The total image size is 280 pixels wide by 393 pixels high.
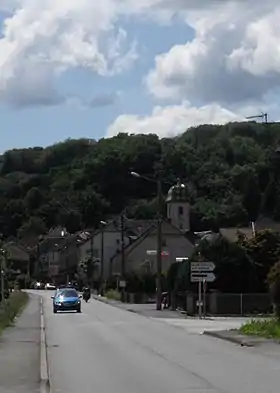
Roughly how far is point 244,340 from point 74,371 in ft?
34.4

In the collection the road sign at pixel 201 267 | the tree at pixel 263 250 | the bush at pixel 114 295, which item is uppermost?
the tree at pixel 263 250

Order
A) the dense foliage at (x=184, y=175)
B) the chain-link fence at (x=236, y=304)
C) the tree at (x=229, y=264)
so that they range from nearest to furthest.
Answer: the chain-link fence at (x=236, y=304) → the tree at (x=229, y=264) → the dense foliage at (x=184, y=175)

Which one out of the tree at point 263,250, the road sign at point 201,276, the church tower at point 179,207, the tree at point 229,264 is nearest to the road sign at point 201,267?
the road sign at point 201,276

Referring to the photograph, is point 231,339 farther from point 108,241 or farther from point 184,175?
point 108,241

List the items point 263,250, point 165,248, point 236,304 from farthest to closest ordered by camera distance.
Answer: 1. point 165,248
2. point 263,250
3. point 236,304

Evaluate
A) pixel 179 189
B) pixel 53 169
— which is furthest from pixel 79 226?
pixel 179 189

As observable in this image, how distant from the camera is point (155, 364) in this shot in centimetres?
2222

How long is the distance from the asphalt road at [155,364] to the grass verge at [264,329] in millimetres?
1515

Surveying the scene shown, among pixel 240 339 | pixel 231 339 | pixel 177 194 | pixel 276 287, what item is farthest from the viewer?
pixel 177 194

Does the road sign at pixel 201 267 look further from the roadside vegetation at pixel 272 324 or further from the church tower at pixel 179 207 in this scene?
the church tower at pixel 179 207

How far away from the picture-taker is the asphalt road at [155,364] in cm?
1730

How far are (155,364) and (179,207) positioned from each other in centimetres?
11191

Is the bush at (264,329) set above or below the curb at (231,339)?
above

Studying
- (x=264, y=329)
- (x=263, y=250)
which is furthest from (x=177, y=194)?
(x=264, y=329)
